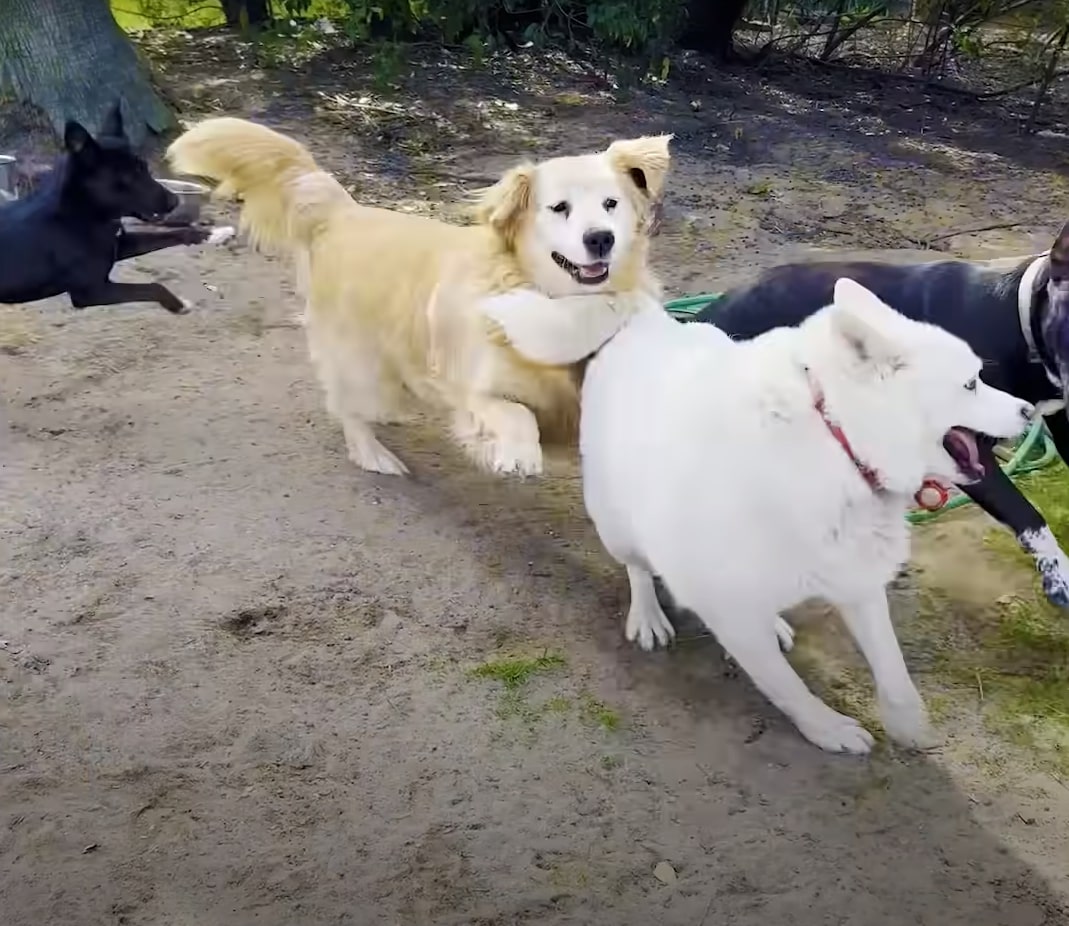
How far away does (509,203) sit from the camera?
10.3 ft

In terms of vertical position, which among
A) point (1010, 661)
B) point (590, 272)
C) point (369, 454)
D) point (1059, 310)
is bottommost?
point (369, 454)

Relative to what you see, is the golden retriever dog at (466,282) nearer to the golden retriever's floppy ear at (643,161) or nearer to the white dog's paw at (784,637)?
the golden retriever's floppy ear at (643,161)

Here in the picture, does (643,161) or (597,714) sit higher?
(643,161)

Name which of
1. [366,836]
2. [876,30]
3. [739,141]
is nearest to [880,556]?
[366,836]

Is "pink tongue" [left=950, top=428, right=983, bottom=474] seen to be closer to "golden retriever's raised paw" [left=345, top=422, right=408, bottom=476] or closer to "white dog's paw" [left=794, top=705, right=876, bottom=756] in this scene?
"white dog's paw" [left=794, top=705, right=876, bottom=756]

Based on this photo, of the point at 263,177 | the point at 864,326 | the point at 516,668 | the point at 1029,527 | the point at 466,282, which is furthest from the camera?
the point at 263,177

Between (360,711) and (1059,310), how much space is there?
6.29 ft

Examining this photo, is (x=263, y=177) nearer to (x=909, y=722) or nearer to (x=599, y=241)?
(x=599, y=241)

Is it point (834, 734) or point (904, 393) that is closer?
point (904, 393)

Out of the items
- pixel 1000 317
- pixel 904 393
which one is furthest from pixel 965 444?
pixel 1000 317

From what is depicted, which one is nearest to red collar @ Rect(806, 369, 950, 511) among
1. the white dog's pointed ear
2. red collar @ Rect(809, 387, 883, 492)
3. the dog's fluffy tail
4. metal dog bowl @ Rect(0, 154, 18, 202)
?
red collar @ Rect(809, 387, 883, 492)

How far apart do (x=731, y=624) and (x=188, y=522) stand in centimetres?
178

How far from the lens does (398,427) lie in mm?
4102

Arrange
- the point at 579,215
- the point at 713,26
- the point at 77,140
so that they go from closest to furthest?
Answer: the point at 579,215, the point at 77,140, the point at 713,26
